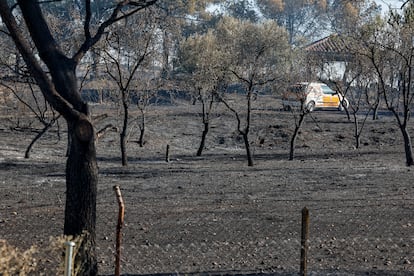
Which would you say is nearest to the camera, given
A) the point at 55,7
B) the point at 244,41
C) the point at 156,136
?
the point at 244,41

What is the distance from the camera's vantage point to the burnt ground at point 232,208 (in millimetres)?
9688

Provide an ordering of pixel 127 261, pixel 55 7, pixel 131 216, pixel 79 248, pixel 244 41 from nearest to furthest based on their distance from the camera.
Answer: pixel 79 248 → pixel 127 261 → pixel 131 216 → pixel 244 41 → pixel 55 7

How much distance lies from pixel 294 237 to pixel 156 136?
76.2 ft

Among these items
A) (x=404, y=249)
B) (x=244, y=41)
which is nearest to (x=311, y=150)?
(x=244, y=41)

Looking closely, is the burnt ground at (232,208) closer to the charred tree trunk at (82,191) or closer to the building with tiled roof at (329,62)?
the charred tree trunk at (82,191)

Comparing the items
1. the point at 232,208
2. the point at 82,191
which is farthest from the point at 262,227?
the point at 82,191

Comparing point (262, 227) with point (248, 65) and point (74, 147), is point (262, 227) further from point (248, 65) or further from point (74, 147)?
point (248, 65)

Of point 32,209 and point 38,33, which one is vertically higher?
point 38,33

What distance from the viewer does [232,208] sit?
1374cm

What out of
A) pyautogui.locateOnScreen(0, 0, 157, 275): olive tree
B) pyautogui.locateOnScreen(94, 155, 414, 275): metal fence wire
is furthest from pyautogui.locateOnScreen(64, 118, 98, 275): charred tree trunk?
pyautogui.locateOnScreen(94, 155, 414, 275): metal fence wire

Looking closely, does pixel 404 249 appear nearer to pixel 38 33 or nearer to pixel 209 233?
pixel 209 233

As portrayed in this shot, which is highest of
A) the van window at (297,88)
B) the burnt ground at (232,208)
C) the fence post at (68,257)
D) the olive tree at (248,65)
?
the olive tree at (248,65)

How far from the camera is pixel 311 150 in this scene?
3050cm

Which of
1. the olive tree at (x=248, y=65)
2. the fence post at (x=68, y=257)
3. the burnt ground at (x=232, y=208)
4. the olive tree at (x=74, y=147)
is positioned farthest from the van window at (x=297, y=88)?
the fence post at (x=68, y=257)
